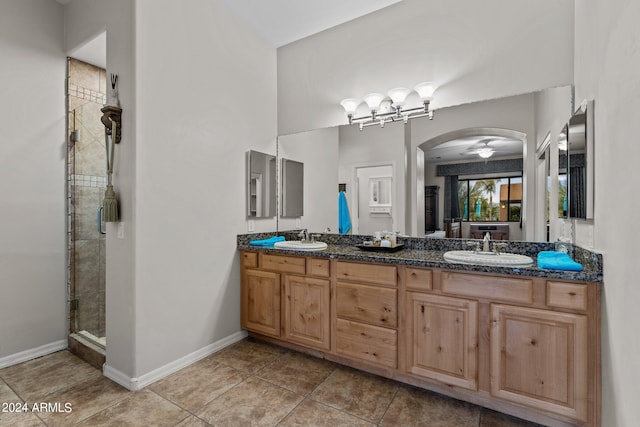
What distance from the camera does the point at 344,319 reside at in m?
2.30

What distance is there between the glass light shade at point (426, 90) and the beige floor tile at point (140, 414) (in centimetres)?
278

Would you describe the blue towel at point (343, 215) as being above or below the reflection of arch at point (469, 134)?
below

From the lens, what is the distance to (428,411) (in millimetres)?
1851

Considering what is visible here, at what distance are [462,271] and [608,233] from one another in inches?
27.4

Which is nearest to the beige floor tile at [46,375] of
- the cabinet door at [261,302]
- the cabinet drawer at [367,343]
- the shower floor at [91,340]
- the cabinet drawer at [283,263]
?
the shower floor at [91,340]

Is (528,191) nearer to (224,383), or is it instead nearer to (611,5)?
(611,5)

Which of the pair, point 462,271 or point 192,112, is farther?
point 192,112

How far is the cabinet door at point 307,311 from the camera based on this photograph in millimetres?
2393

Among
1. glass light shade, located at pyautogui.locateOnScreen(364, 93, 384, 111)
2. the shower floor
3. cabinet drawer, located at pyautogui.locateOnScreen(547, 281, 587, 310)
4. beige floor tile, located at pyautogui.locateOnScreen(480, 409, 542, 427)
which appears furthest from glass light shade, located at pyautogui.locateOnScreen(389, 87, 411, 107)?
the shower floor

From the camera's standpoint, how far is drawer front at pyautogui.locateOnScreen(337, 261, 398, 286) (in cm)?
210

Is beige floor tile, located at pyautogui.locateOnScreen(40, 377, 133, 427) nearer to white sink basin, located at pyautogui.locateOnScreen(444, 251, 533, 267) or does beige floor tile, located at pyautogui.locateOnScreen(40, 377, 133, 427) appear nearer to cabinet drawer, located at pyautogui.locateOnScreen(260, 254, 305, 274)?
cabinet drawer, located at pyautogui.locateOnScreen(260, 254, 305, 274)

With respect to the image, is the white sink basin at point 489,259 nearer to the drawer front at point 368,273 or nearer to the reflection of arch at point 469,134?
the drawer front at point 368,273

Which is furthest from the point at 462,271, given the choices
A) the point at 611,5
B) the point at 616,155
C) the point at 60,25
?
the point at 60,25

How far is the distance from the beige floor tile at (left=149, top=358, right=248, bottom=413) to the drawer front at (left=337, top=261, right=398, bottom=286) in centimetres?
106
